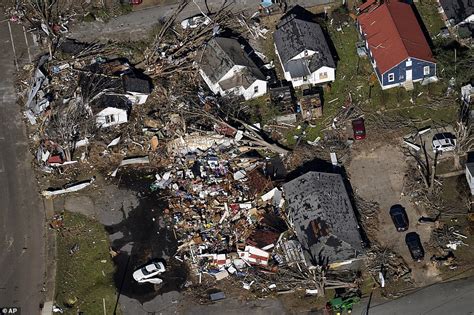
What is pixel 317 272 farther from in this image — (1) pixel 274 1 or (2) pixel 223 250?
(1) pixel 274 1

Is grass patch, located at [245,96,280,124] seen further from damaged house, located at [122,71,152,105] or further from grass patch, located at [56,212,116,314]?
grass patch, located at [56,212,116,314]

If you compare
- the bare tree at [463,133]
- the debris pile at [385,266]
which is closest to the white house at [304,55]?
the bare tree at [463,133]

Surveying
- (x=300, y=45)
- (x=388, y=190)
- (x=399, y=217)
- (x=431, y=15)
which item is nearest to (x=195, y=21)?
(x=300, y=45)

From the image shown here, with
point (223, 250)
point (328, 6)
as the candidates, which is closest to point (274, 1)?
point (328, 6)

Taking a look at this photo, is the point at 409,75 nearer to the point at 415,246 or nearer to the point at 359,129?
the point at 359,129

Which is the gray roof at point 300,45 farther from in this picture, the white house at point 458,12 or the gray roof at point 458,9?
the gray roof at point 458,9

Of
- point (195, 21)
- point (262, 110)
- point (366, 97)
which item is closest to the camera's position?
point (366, 97)

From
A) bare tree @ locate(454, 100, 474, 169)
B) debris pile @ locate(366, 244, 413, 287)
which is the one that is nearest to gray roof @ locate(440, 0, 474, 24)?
bare tree @ locate(454, 100, 474, 169)
